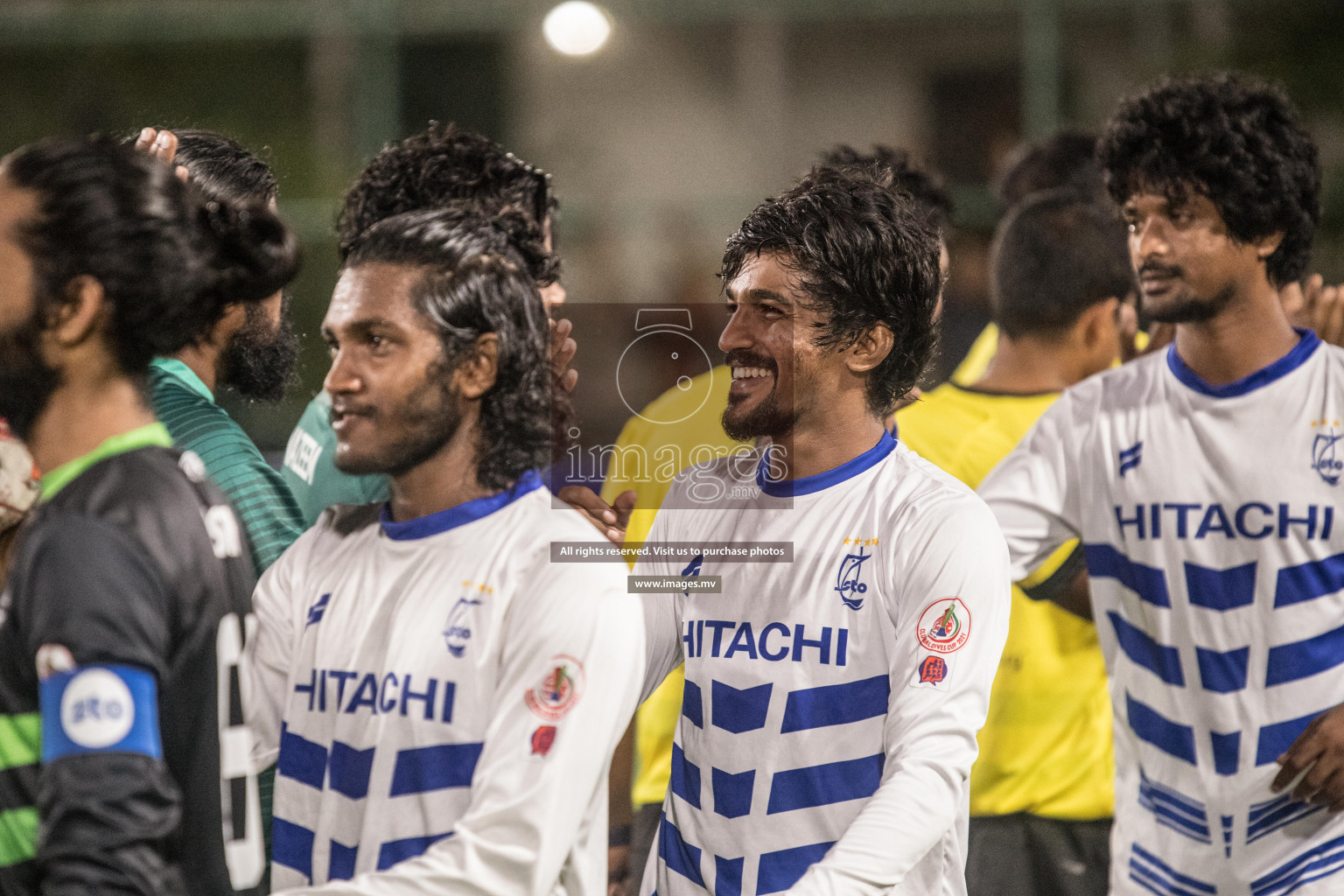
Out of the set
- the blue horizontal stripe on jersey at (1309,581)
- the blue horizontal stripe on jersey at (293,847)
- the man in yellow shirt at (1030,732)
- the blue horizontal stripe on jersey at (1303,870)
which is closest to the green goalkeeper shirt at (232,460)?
the blue horizontal stripe on jersey at (293,847)

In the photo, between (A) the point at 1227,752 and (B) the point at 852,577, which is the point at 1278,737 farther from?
(B) the point at 852,577

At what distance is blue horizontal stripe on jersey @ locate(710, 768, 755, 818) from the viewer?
7.56ft

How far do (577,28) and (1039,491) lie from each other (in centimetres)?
903

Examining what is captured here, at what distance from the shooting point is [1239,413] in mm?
3027

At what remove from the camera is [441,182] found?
119 inches

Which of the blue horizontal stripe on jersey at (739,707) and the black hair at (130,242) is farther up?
the black hair at (130,242)

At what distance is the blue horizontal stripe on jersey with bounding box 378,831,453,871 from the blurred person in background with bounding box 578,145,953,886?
2.26 ft

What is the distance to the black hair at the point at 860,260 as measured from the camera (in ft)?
8.02

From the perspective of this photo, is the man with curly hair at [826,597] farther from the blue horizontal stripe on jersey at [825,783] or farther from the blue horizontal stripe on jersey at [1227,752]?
the blue horizontal stripe on jersey at [1227,752]

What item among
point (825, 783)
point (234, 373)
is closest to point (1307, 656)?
point (825, 783)

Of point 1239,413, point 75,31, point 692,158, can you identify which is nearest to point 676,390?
point 1239,413

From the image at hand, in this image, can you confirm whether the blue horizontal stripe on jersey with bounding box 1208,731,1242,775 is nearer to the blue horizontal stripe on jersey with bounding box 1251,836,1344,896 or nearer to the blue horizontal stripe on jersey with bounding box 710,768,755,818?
the blue horizontal stripe on jersey with bounding box 1251,836,1344,896

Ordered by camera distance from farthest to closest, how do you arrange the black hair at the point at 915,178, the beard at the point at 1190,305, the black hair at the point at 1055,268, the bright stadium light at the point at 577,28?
1. the bright stadium light at the point at 577,28
2. the black hair at the point at 1055,268
3. the black hair at the point at 915,178
4. the beard at the point at 1190,305

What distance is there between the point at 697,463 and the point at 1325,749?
1420mm
